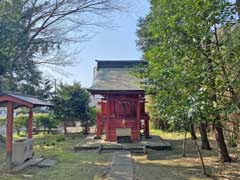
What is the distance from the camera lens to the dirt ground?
7789 millimetres

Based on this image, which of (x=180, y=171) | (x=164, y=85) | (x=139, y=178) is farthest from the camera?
(x=180, y=171)

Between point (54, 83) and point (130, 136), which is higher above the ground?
point (54, 83)

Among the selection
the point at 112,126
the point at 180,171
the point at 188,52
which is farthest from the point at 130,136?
the point at 188,52

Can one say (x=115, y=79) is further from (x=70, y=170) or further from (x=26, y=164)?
(x=70, y=170)

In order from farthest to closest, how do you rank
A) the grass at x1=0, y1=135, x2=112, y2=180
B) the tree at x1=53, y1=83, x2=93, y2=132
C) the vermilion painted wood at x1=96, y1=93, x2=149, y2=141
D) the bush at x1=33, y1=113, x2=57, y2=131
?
the bush at x1=33, y1=113, x2=57, y2=131 → the tree at x1=53, y1=83, x2=93, y2=132 → the vermilion painted wood at x1=96, y1=93, x2=149, y2=141 → the grass at x1=0, y1=135, x2=112, y2=180

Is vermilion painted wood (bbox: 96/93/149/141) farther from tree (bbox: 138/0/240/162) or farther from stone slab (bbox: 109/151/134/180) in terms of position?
tree (bbox: 138/0/240/162)

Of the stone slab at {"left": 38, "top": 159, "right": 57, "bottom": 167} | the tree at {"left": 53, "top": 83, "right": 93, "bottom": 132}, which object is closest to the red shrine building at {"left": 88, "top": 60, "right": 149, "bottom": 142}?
the tree at {"left": 53, "top": 83, "right": 93, "bottom": 132}

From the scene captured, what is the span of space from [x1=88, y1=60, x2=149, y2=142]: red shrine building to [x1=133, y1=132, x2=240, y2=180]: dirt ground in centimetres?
348

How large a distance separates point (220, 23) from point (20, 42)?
1235 centimetres

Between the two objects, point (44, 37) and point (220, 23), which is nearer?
point (220, 23)

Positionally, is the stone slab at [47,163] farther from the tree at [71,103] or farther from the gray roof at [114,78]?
the tree at [71,103]

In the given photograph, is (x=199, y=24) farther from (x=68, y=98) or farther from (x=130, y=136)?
(x=68, y=98)

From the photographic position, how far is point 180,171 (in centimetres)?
853

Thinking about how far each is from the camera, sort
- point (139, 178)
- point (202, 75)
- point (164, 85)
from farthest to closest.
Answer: point (139, 178) → point (164, 85) → point (202, 75)
